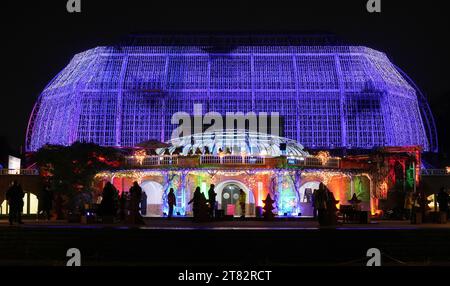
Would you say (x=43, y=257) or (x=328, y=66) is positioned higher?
(x=328, y=66)

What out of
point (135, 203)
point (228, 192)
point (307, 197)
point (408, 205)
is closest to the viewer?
point (135, 203)

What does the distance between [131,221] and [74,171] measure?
62.4 feet

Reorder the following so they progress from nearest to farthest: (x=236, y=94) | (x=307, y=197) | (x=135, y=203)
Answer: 1. (x=135, y=203)
2. (x=307, y=197)
3. (x=236, y=94)

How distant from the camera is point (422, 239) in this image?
25156 mm

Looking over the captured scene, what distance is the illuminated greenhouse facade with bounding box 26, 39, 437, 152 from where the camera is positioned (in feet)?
190

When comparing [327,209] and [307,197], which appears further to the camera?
[307,197]

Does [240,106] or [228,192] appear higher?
[240,106]

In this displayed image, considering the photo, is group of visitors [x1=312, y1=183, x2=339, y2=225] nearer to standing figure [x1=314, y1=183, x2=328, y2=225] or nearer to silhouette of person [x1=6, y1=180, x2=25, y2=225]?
standing figure [x1=314, y1=183, x2=328, y2=225]

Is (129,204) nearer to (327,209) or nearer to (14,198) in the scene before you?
(14,198)

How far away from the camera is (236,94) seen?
59.0 m

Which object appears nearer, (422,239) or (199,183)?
(422,239)

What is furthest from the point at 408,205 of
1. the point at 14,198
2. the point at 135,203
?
the point at 14,198
